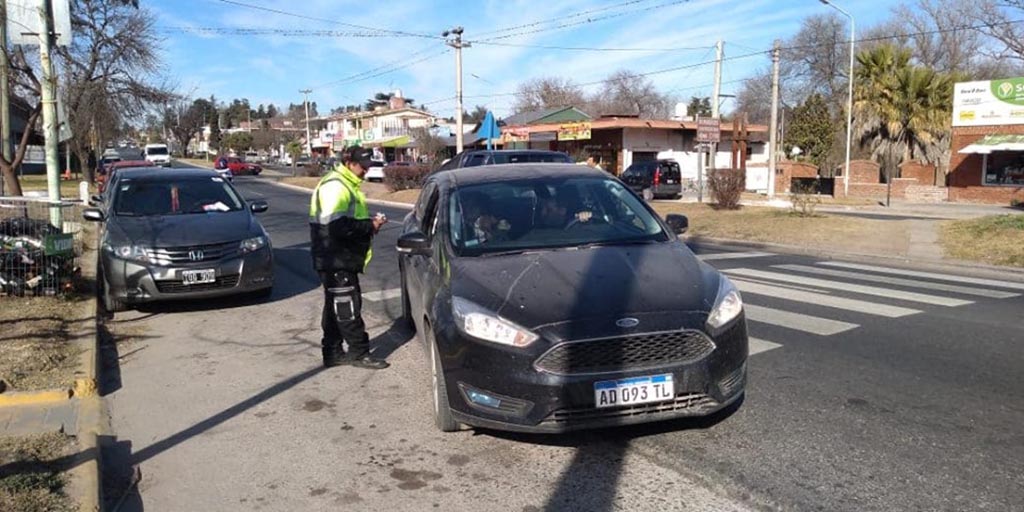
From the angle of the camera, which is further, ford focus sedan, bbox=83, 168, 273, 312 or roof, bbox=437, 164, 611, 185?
ford focus sedan, bbox=83, 168, 273, 312

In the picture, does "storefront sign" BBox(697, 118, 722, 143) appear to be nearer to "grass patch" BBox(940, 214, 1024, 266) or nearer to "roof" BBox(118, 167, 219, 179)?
"grass patch" BBox(940, 214, 1024, 266)

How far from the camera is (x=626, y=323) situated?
4199 mm

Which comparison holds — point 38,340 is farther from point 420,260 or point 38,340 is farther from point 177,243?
point 420,260

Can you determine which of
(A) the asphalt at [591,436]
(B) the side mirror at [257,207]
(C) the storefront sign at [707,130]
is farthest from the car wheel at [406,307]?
(C) the storefront sign at [707,130]

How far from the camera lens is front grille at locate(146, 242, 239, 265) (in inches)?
327

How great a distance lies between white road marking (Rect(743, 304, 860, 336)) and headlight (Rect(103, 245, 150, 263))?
6.09m

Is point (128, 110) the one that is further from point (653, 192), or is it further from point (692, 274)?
point (692, 274)

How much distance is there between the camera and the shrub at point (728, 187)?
21.2 m

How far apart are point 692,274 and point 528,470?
152 centimetres

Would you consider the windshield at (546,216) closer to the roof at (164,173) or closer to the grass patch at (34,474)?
the grass patch at (34,474)

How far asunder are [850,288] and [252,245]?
23.3ft

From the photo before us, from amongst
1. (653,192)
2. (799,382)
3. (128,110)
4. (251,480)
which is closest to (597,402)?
(251,480)

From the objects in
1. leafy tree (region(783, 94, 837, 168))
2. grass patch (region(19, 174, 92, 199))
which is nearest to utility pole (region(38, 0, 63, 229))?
grass patch (region(19, 174, 92, 199))

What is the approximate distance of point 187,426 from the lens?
5.15 m
